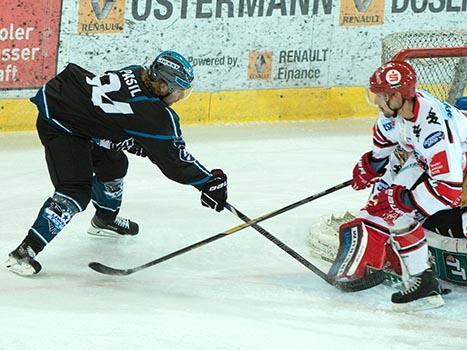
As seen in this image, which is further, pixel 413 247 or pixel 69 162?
pixel 69 162

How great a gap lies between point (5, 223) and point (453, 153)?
200cm

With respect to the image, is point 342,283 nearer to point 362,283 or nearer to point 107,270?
point 362,283

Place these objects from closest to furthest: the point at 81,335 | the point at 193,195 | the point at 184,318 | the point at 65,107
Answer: the point at 81,335 < the point at 184,318 < the point at 65,107 < the point at 193,195

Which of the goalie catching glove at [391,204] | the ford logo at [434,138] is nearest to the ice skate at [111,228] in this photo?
the goalie catching glove at [391,204]

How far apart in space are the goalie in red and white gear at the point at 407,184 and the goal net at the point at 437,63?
1.46m

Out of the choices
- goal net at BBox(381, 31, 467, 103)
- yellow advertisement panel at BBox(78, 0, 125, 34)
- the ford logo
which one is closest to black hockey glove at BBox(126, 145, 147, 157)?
the ford logo

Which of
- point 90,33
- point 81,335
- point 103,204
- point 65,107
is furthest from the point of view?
point 90,33

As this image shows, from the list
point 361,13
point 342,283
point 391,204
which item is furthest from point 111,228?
point 361,13

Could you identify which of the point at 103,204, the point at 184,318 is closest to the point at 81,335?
the point at 184,318

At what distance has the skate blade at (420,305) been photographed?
13.6 ft

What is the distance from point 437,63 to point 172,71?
2.10 metres

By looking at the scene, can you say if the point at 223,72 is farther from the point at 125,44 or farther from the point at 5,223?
the point at 5,223

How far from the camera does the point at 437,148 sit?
13.0ft

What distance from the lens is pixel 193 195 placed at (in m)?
5.57
